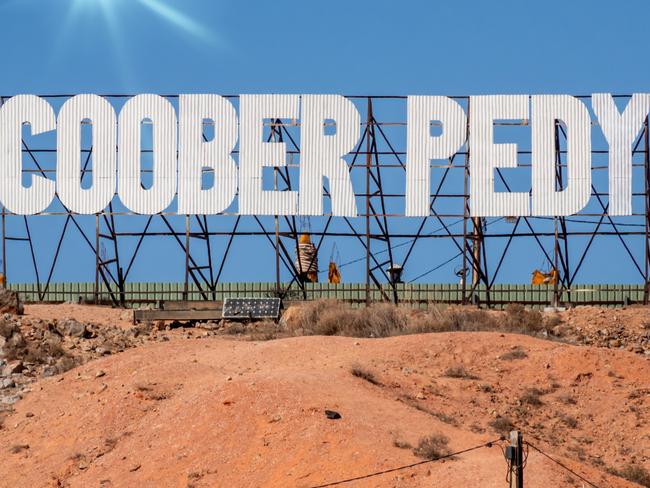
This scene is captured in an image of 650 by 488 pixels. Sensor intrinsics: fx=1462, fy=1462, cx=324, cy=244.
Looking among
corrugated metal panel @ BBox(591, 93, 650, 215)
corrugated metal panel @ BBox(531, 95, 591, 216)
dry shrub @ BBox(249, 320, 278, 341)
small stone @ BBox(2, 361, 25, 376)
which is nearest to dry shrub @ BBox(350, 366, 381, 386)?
dry shrub @ BBox(249, 320, 278, 341)

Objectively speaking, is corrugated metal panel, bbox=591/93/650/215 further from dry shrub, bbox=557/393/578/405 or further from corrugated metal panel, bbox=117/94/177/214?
dry shrub, bbox=557/393/578/405

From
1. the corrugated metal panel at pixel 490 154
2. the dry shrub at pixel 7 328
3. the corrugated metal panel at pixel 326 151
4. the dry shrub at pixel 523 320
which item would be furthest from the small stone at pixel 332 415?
the corrugated metal panel at pixel 490 154

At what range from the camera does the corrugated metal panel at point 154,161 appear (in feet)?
145

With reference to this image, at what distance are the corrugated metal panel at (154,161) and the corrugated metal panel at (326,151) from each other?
3977 millimetres

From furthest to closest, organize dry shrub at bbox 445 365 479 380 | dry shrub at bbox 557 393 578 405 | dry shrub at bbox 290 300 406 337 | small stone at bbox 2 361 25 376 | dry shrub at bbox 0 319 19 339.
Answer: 1. dry shrub at bbox 290 300 406 337
2. dry shrub at bbox 0 319 19 339
3. small stone at bbox 2 361 25 376
4. dry shrub at bbox 445 365 479 380
5. dry shrub at bbox 557 393 578 405

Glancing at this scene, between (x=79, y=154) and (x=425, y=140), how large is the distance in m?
10.5

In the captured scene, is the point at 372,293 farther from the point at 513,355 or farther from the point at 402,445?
the point at 402,445

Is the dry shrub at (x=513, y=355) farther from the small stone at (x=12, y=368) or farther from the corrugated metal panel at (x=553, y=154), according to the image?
the corrugated metal panel at (x=553, y=154)

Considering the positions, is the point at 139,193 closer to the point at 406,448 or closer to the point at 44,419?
the point at 44,419

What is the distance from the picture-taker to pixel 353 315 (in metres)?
36.9

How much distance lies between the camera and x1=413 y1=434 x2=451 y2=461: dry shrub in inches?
941

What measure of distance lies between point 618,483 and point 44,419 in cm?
1151

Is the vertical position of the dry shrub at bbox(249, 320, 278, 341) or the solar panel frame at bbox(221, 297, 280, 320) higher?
the solar panel frame at bbox(221, 297, 280, 320)

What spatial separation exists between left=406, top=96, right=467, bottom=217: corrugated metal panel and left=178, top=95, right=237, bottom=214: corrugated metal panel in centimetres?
529
